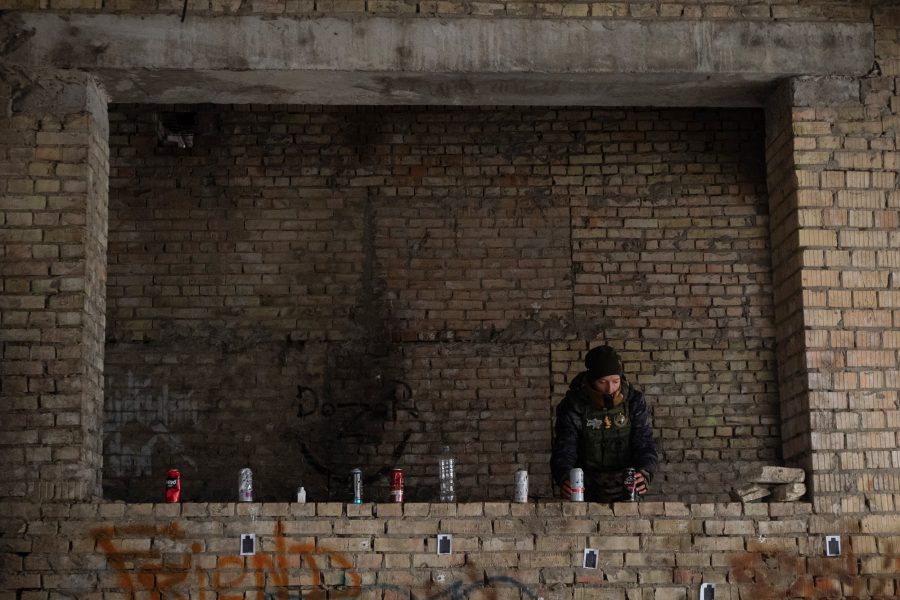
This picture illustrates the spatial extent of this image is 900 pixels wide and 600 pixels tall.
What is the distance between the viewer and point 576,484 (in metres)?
6.50

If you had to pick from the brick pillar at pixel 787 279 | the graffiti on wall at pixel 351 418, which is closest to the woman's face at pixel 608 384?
the brick pillar at pixel 787 279

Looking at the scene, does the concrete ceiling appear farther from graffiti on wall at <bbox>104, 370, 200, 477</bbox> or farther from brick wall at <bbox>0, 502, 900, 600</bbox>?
graffiti on wall at <bbox>104, 370, 200, 477</bbox>

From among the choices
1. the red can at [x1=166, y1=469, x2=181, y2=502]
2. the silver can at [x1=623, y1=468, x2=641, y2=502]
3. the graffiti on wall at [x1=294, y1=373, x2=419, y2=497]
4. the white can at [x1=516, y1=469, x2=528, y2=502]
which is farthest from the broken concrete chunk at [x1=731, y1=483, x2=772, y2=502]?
the graffiti on wall at [x1=294, y1=373, x2=419, y2=497]

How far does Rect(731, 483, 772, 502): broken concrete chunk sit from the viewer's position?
255 inches

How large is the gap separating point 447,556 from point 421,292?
3.35m

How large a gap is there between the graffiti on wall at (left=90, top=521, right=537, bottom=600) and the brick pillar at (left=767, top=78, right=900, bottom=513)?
185 cm

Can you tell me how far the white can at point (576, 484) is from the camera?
6.49 metres

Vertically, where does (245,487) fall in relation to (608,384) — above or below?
below

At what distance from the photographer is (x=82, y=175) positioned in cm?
658

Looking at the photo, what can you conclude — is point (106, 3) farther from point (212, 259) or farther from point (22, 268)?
point (212, 259)

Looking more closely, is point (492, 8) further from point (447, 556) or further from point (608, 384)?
→ point (447, 556)

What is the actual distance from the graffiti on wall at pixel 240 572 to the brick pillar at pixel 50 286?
436 millimetres

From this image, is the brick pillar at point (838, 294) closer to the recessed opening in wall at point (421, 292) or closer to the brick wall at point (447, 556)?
the brick wall at point (447, 556)

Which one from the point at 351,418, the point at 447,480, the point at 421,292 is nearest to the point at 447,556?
the point at 447,480
